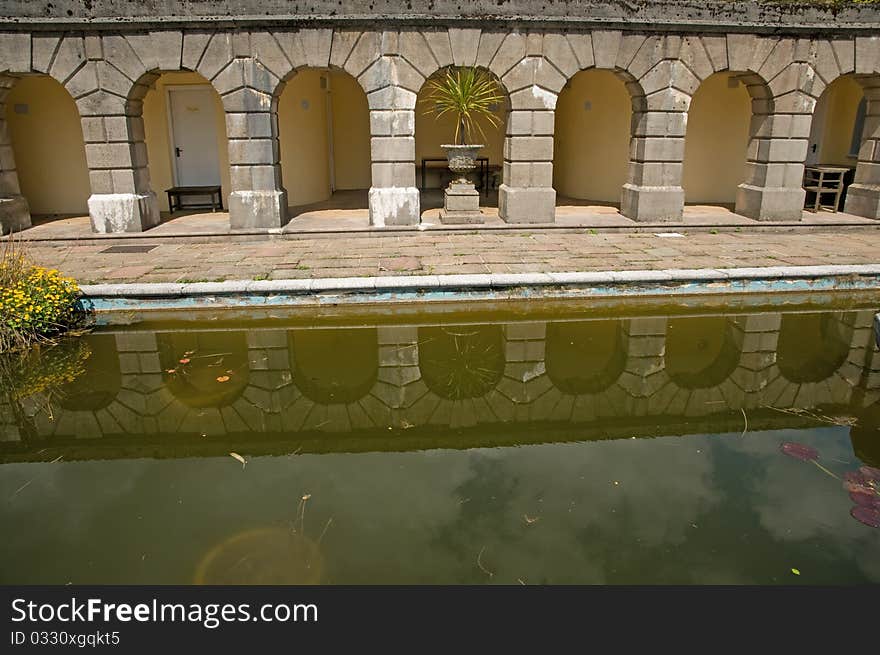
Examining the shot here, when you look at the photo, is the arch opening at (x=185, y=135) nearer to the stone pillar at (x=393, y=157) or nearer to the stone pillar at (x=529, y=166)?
the stone pillar at (x=393, y=157)

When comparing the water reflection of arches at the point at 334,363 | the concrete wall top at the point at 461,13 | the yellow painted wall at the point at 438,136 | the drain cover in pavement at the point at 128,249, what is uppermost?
the concrete wall top at the point at 461,13

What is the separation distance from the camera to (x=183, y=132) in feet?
44.0

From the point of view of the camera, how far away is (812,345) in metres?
6.38

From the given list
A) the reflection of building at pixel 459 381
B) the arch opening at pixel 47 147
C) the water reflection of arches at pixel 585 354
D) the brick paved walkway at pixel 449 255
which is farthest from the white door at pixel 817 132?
the arch opening at pixel 47 147

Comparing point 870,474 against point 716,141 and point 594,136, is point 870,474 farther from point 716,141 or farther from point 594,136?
point 594,136

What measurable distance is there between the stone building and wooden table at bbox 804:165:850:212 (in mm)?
298

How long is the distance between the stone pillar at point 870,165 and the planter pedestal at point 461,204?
7.25 meters

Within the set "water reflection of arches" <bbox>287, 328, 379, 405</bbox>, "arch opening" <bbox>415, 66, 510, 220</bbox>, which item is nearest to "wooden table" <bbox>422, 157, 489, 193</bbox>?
"arch opening" <bbox>415, 66, 510, 220</bbox>

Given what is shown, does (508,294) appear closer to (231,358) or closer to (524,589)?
(231,358)

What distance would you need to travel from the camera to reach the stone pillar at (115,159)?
1065 cm

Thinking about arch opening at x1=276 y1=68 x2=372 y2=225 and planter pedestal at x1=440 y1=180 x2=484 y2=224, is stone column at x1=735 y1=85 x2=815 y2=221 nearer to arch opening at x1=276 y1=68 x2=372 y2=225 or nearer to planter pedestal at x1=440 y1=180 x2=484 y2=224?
planter pedestal at x1=440 y1=180 x2=484 y2=224

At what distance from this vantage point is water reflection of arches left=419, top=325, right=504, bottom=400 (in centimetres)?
547

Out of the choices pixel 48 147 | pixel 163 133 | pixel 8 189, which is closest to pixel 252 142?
pixel 163 133

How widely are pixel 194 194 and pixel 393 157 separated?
179 inches
